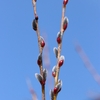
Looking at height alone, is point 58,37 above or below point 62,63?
above

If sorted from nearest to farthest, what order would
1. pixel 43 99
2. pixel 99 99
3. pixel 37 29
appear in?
pixel 43 99, pixel 37 29, pixel 99 99

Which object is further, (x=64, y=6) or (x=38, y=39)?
(x=64, y=6)

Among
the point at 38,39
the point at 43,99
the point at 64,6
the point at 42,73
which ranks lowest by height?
the point at 43,99

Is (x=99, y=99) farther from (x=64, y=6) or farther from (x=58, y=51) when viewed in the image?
(x=64, y=6)

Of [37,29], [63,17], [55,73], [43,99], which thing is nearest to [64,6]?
[63,17]

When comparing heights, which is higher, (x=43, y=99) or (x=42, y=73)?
(x=42, y=73)

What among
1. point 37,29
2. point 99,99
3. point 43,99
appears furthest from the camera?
point 99,99

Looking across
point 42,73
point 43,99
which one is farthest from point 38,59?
point 43,99

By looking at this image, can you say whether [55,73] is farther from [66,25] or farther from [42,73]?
[66,25]

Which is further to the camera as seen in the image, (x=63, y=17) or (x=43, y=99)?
(x=63, y=17)
